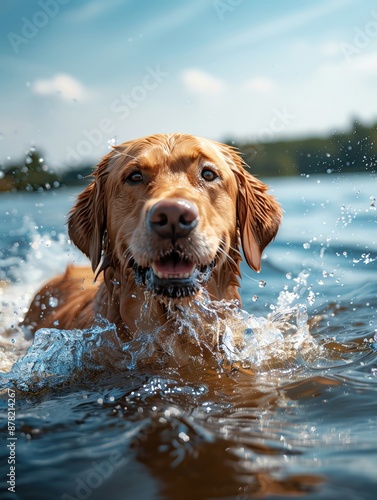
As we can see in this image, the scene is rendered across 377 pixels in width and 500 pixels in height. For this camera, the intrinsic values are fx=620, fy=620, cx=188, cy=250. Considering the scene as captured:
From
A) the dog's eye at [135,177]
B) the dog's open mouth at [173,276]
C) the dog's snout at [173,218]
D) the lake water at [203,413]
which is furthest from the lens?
the dog's eye at [135,177]

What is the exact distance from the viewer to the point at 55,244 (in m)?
11.1

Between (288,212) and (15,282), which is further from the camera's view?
(288,212)

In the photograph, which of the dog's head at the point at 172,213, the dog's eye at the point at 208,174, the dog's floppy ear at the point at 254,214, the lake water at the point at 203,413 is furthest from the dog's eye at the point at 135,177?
the lake water at the point at 203,413

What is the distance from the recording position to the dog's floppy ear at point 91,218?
4.95m

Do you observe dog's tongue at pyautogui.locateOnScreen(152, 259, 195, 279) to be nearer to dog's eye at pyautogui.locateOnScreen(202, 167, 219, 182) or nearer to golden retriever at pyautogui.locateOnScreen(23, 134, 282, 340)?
golden retriever at pyautogui.locateOnScreen(23, 134, 282, 340)

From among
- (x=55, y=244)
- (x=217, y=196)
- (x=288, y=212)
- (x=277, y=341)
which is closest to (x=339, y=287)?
(x=277, y=341)

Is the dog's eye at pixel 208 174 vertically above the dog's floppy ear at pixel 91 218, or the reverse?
the dog's eye at pixel 208 174

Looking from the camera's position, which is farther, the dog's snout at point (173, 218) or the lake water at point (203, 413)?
the dog's snout at point (173, 218)

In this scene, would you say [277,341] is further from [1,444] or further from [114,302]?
[1,444]

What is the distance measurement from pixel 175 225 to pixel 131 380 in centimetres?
114

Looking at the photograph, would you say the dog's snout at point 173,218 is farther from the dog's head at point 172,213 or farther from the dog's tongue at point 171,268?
the dog's tongue at point 171,268

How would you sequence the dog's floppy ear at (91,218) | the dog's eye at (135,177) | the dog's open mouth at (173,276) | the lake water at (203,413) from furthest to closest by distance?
1. the dog's floppy ear at (91,218)
2. the dog's eye at (135,177)
3. the dog's open mouth at (173,276)
4. the lake water at (203,413)

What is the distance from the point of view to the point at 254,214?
202 inches

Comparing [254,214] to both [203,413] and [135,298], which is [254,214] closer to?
[135,298]
